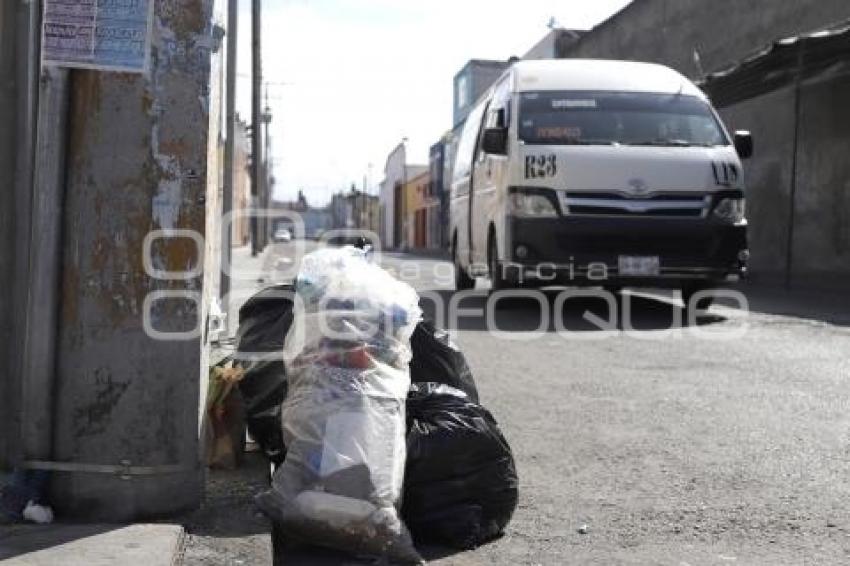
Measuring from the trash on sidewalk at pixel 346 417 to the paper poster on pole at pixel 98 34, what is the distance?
0.97 metres

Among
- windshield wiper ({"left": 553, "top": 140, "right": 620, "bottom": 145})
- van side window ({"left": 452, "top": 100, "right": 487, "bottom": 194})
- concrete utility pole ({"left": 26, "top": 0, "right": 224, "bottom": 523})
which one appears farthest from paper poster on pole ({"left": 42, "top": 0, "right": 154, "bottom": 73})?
van side window ({"left": 452, "top": 100, "right": 487, "bottom": 194})

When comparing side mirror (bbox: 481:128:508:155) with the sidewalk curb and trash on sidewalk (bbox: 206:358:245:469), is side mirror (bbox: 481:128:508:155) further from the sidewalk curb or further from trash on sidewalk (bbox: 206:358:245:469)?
the sidewalk curb

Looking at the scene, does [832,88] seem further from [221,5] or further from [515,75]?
[221,5]

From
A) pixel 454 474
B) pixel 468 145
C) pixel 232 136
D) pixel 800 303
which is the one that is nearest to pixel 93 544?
pixel 454 474

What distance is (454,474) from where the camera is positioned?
135 inches

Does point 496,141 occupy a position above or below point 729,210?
above

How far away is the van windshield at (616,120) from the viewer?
9805 mm

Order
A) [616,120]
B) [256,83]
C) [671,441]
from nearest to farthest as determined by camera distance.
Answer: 1. [671,441]
2. [616,120]
3. [256,83]

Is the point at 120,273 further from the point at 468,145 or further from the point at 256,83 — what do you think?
the point at 256,83

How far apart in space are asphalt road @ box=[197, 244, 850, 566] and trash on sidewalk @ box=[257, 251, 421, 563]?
19 cm

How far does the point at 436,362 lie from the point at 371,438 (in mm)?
846

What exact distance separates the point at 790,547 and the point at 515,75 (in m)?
7.97

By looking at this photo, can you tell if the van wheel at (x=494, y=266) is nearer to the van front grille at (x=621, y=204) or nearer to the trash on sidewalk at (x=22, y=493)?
the van front grille at (x=621, y=204)

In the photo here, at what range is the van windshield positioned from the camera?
9805 millimetres
